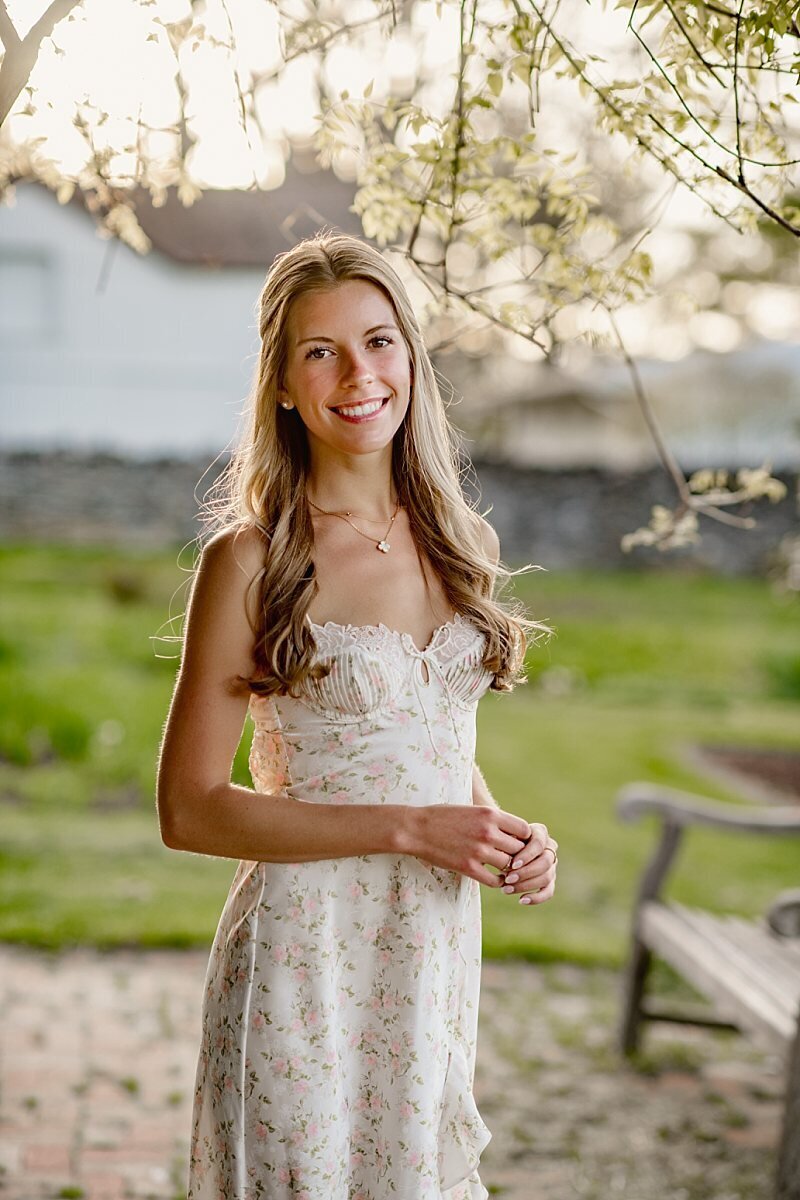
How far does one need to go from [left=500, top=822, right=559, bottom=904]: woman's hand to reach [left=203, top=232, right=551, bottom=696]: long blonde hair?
329mm

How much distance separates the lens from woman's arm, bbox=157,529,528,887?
6.73 feet

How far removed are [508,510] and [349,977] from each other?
1408cm

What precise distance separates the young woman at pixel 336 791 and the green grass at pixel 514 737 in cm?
118

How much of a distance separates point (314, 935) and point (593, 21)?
160 inches

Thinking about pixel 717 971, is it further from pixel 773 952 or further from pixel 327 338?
pixel 327 338

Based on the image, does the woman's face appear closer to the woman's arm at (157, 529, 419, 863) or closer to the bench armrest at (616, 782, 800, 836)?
the woman's arm at (157, 529, 419, 863)

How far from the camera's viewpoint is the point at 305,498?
229cm

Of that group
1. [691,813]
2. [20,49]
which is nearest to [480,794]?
[20,49]

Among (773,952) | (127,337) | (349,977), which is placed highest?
(127,337)

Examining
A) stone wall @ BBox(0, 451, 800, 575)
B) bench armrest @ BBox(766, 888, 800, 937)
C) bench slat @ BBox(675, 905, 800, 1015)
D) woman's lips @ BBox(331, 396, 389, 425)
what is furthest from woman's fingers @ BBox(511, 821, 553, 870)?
stone wall @ BBox(0, 451, 800, 575)

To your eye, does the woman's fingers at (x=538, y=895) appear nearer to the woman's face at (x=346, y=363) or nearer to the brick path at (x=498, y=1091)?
the woman's face at (x=346, y=363)

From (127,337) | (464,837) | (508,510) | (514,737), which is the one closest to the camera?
(464,837)

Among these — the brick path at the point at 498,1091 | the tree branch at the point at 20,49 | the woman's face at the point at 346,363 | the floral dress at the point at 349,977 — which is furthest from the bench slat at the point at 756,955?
the tree branch at the point at 20,49

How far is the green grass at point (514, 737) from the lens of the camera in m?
6.27
